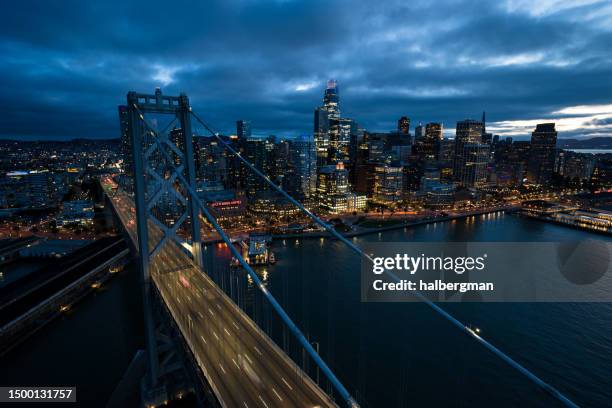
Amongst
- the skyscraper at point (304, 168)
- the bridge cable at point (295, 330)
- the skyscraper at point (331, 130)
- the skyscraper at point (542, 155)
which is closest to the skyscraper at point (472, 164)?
the skyscraper at point (542, 155)

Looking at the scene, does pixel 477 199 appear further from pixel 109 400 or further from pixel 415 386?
pixel 109 400

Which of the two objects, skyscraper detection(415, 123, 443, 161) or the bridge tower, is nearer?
the bridge tower

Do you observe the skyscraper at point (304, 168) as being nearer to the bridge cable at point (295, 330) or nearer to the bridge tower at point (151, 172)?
the bridge tower at point (151, 172)

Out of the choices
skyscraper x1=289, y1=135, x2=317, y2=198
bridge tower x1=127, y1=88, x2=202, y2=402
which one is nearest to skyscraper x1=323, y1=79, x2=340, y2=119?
skyscraper x1=289, y1=135, x2=317, y2=198

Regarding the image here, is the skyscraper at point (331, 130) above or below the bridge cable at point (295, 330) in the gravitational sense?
above

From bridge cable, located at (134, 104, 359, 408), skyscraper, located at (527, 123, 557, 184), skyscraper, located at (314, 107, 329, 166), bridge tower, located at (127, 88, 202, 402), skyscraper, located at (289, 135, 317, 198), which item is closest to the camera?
bridge cable, located at (134, 104, 359, 408)

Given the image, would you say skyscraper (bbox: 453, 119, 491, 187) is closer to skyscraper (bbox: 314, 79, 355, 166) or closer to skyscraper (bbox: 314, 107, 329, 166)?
skyscraper (bbox: 314, 79, 355, 166)

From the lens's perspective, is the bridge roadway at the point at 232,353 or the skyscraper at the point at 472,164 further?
the skyscraper at the point at 472,164

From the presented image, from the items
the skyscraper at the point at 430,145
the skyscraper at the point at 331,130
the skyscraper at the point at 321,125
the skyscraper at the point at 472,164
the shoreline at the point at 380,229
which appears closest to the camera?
the shoreline at the point at 380,229
